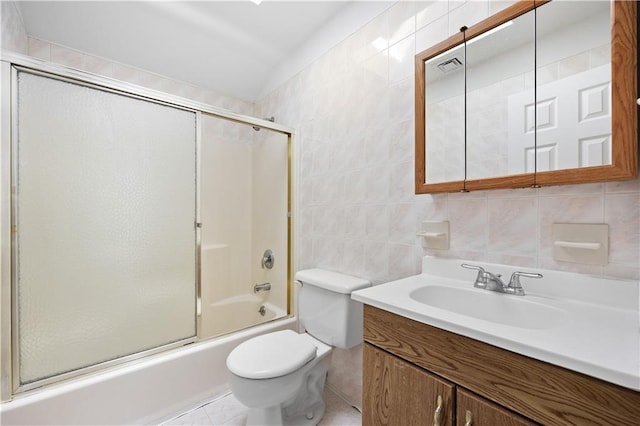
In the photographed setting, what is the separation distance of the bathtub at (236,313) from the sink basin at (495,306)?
1.28 meters

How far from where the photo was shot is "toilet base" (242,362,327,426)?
1.29m

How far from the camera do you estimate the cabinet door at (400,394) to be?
737mm

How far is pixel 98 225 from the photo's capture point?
4.44ft

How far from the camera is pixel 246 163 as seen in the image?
242 centimetres

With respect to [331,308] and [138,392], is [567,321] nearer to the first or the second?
[331,308]

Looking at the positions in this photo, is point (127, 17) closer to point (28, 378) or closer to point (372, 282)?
point (28, 378)

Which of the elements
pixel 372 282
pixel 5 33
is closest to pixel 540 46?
pixel 372 282

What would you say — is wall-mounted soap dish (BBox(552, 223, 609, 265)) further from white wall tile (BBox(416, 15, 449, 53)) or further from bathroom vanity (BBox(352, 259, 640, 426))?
white wall tile (BBox(416, 15, 449, 53))

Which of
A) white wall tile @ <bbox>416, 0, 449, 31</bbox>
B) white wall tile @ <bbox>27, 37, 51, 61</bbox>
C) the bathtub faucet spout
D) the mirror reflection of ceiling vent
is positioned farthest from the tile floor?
white wall tile @ <bbox>27, 37, 51, 61</bbox>

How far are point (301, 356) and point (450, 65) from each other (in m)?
1.44

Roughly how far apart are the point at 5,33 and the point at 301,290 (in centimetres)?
196

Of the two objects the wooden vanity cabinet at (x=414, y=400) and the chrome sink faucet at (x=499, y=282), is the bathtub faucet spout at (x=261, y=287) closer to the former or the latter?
the wooden vanity cabinet at (x=414, y=400)

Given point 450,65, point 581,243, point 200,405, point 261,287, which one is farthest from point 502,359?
point 261,287

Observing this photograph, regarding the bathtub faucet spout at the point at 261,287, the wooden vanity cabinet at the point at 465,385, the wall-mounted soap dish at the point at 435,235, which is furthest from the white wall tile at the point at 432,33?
the bathtub faucet spout at the point at 261,287
